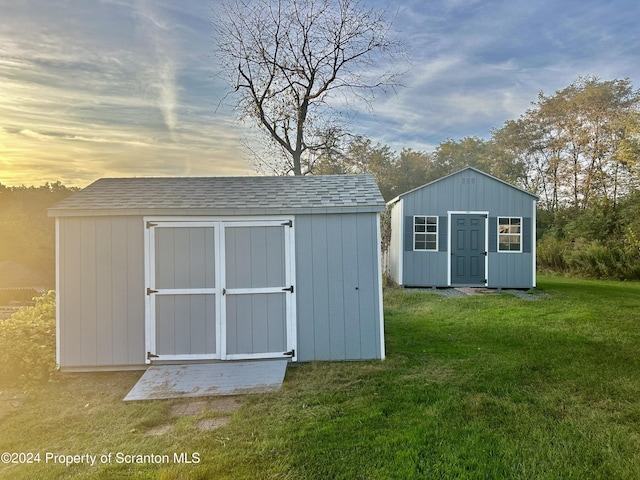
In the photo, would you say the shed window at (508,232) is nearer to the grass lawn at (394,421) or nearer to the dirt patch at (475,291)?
the dirt patch at (475,291)

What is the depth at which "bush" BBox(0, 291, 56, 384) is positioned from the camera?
4090 mm

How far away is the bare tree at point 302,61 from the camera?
36.9ft

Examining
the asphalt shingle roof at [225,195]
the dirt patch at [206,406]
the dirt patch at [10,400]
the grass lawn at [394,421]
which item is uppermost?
the asphalt shingle roof at [225,195]

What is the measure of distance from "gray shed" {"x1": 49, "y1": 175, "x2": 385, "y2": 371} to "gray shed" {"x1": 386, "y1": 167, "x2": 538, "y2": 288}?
19.8 feet

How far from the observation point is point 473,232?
9.92 m

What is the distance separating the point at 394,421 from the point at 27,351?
14.7 ft

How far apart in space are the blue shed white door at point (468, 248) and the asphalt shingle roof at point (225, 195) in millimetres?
5533

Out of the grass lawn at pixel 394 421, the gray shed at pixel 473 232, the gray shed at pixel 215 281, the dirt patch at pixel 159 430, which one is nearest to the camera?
the grass lawn at pixel 394 421

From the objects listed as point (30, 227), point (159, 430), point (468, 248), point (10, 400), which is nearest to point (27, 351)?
point (10, 400)

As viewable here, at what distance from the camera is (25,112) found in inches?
250

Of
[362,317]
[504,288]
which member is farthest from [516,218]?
[362,317]

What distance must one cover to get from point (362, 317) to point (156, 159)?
6503 millimetres

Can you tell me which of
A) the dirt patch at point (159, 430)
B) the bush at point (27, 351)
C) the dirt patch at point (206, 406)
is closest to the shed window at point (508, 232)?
the dirt patch at point (206, 406)

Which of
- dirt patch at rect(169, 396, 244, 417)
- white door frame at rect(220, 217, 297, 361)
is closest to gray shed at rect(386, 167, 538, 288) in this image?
white door frame at rect(220, 217, 297, 361)
